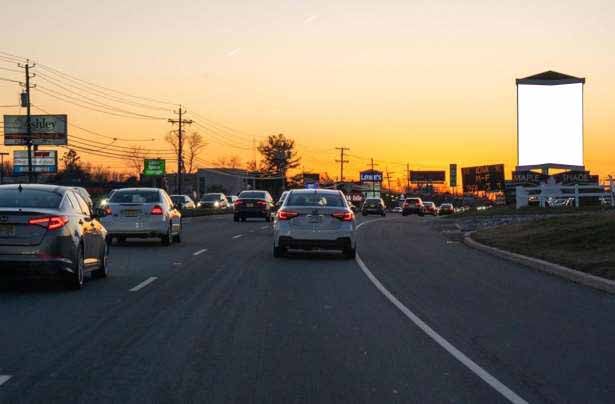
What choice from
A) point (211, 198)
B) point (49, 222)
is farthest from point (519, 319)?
point (211, 198)

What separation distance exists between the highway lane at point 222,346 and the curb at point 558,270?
3867 mm

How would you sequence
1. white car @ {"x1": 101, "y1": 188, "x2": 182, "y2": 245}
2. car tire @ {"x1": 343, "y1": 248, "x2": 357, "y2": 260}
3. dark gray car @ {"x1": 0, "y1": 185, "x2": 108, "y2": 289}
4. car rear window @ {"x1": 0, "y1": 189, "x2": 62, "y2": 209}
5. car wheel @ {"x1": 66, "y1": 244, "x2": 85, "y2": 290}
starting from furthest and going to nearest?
white car @ {"x1": 101, "y1": 188, "x2": 182, "y2": 245} < car tire @ {"x1": 343, "y1": 248, "x2": 357, "y2": 260} < car rear window @ {"x1": 0, "y1": 189, "x2": 62, "y2": 209} < car wheel @ {"x1": 66, "y1": 244, "x2": 85, "y2": 290} < dark gray car @ {"x1": 0, "y1": 185, "x2": 108, "y2": 289}

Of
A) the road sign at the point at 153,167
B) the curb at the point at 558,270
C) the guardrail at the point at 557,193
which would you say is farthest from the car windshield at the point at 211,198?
the curb at the point at 558,270

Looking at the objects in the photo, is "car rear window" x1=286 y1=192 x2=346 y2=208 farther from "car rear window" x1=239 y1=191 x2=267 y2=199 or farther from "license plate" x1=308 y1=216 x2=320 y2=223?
"car rear window" x1=239 y1=191 x2=267 y2=199

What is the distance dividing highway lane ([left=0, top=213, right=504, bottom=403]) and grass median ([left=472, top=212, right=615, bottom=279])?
16.5ft

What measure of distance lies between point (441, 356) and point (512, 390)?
1453mm

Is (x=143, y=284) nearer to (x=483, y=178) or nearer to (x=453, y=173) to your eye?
(x=483, y=178)

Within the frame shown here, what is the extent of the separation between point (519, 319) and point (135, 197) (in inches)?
636

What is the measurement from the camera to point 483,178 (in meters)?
143

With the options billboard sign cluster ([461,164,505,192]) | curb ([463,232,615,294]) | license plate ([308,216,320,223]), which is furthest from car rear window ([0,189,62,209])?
billboard sign cluster ([461,164,505,192])

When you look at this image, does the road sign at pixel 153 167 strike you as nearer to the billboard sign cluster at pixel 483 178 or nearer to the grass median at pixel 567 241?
the billboard sign cluster at pixel 483 178

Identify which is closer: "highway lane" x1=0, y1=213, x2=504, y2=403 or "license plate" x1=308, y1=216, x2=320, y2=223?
"highway lane" x1=0, y1=213, x2=504, y2=403

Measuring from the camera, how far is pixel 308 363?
7.91 meters

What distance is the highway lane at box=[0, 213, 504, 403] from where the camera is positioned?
6.80m
